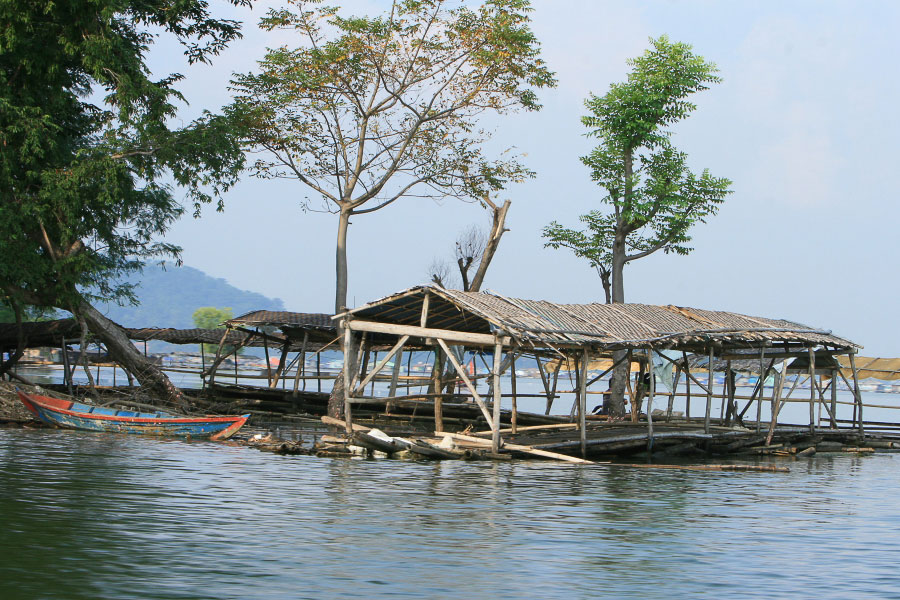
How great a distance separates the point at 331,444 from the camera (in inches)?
634

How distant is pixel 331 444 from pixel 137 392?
8709 mm

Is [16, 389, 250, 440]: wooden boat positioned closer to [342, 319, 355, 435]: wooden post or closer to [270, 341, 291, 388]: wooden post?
[342, 319, 355, 435]: wooden post

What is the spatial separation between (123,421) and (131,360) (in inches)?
225

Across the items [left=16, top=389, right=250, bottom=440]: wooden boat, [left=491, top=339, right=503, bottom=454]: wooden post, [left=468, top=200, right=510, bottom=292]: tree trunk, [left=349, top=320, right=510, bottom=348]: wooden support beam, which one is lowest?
[left=16, top=389, right=250, bottom=440]: wooden boat

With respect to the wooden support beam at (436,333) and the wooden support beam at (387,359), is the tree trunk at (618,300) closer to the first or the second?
the wooden support beam at (387,359)

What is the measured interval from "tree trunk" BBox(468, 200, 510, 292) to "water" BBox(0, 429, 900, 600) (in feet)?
34.4

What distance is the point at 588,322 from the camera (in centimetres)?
1700

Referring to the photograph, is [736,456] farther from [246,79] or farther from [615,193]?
[246,79]

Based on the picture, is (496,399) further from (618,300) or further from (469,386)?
(618,300)

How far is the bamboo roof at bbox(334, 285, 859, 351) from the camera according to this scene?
15430mm

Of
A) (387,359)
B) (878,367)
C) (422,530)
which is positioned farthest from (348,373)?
(878,367)

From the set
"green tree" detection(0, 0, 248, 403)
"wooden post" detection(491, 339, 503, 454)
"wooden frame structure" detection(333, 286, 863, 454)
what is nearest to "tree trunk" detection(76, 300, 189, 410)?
"green tree" detection(0, 0, 248, 403)

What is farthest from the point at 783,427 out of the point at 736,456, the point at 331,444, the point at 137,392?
the point at 137,392

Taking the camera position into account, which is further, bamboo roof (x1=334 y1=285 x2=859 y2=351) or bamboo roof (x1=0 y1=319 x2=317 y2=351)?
bamboo roof (x1=0 y1=319 x2=317 y2=351)
